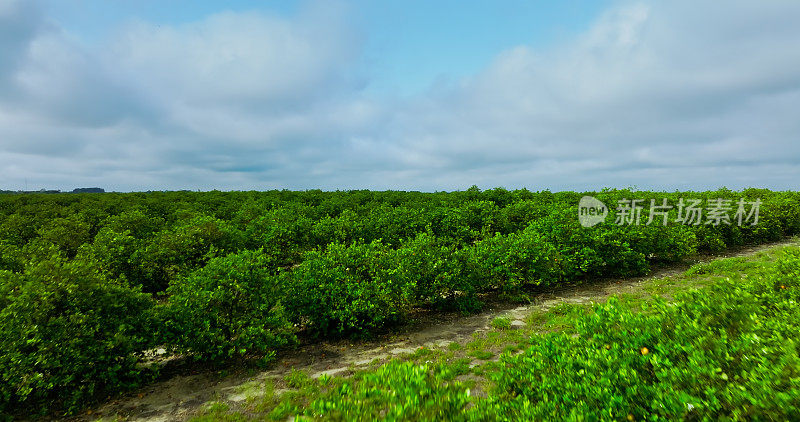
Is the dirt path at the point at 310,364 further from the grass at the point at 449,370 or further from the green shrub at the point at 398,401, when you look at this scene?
the green shrub at the point at 398,401

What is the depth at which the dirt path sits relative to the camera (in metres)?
6.46

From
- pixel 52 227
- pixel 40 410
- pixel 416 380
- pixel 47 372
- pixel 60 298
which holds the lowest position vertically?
pixel 40 410

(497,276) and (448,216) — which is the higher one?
(448,216)

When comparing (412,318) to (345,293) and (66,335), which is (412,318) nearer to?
(345,293)

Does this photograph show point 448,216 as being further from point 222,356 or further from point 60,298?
point 60,298

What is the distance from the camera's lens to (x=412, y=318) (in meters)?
10.2

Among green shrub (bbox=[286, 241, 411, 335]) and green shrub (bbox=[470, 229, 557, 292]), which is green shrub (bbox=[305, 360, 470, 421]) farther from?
green shrub (bbox=[470, 229, 557, 292])

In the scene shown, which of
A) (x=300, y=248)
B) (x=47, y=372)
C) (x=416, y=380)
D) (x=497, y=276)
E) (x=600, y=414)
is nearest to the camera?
(x=600, y=414)

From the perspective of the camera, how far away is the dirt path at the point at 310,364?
6.46 meters

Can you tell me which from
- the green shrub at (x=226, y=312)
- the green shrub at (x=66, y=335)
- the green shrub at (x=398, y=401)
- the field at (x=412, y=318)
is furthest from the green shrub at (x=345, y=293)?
the green shrub at (x=398, y=401)

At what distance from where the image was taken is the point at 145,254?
1154cm

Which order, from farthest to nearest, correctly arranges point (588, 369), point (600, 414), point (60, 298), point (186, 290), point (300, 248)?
point (300, 248) → point (186, 290) → point (60, 298) → point (588, 369) → point (600, 414)

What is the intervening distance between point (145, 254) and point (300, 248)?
494 cm

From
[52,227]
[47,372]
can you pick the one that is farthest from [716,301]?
[52,227]
